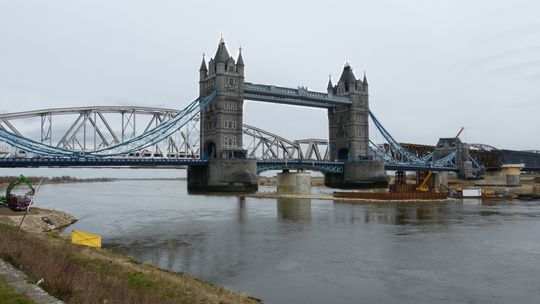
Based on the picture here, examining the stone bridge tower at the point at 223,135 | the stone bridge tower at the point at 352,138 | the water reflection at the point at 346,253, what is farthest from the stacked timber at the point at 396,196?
the stone bridge tower at the point at 352,138

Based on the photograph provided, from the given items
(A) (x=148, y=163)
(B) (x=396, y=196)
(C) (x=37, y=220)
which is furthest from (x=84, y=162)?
(B) (x=396, y=196)

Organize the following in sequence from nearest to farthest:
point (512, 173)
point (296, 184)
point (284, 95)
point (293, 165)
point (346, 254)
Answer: point (346, 254), point (296, 184), point (293, 165), point (284, 95), point (512, 173)

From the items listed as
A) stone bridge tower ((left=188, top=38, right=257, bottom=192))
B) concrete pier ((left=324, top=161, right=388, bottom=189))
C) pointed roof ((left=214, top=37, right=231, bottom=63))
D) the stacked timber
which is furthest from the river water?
concrete pier ((left=324, top=161, right=388, bottom=189))

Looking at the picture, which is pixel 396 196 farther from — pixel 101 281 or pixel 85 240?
pixel 101 281

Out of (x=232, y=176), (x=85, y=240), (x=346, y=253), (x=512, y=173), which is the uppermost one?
(x=512, y=173)

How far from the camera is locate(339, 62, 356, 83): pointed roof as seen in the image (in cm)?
14850

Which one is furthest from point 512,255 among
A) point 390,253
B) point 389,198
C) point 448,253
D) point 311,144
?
Result: point 311,144

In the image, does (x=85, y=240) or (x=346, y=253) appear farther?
(x=346, y=253)

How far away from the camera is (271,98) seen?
123 meters

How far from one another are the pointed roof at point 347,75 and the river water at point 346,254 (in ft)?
321

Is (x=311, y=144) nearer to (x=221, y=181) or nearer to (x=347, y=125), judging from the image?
(x=347, y=125)

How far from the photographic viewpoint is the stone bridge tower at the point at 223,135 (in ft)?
346

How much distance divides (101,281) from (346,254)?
65.7ft

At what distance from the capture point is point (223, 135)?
113 m
